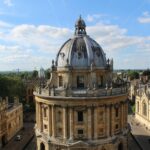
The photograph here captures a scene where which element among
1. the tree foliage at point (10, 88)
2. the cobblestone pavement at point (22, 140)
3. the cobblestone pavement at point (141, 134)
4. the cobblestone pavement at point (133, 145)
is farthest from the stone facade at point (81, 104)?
the tree foliage at point (10, 88)

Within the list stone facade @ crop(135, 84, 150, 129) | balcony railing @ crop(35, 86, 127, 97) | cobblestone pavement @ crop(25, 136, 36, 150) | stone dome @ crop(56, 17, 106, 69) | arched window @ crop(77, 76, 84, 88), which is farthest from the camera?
stone facade @ crop(135, 84, 150, 129)

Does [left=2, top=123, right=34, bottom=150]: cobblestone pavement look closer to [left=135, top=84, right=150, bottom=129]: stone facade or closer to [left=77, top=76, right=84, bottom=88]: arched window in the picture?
[left=77, top=76, right=84, bottom=88]: arched window

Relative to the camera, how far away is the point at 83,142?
151ft

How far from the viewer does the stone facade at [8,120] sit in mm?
63250

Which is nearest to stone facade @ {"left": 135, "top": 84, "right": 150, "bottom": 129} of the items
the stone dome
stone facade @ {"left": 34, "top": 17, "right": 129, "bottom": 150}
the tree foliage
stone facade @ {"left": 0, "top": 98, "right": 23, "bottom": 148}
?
stone facade @ {"left": 34, "top": 17, "right": 129, "bottom": 150}

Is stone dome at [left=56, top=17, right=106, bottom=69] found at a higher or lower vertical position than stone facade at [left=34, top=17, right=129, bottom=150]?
higher

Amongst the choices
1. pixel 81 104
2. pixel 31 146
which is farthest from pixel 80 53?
pixel 31 146

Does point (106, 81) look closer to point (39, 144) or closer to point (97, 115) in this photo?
point (97, 115)

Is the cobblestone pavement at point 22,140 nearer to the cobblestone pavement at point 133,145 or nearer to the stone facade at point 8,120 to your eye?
the stone facade at point 8,120

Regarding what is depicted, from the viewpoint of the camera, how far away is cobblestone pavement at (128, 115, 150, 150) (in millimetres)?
62953

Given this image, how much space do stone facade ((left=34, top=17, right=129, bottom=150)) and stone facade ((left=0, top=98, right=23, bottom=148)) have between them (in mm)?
14572

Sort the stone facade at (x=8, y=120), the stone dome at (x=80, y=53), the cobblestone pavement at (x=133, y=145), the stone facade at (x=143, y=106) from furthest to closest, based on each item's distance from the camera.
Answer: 1. the stone facade at (x=143, y=106)
2. the stone facade at (x=8, y=120)
3. the cobblestone pavement at (x=133, y=145)
4. the stone dome at (x=80, y=53)

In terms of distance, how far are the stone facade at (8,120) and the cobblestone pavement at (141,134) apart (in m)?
31.1

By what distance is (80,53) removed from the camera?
49.9 m
